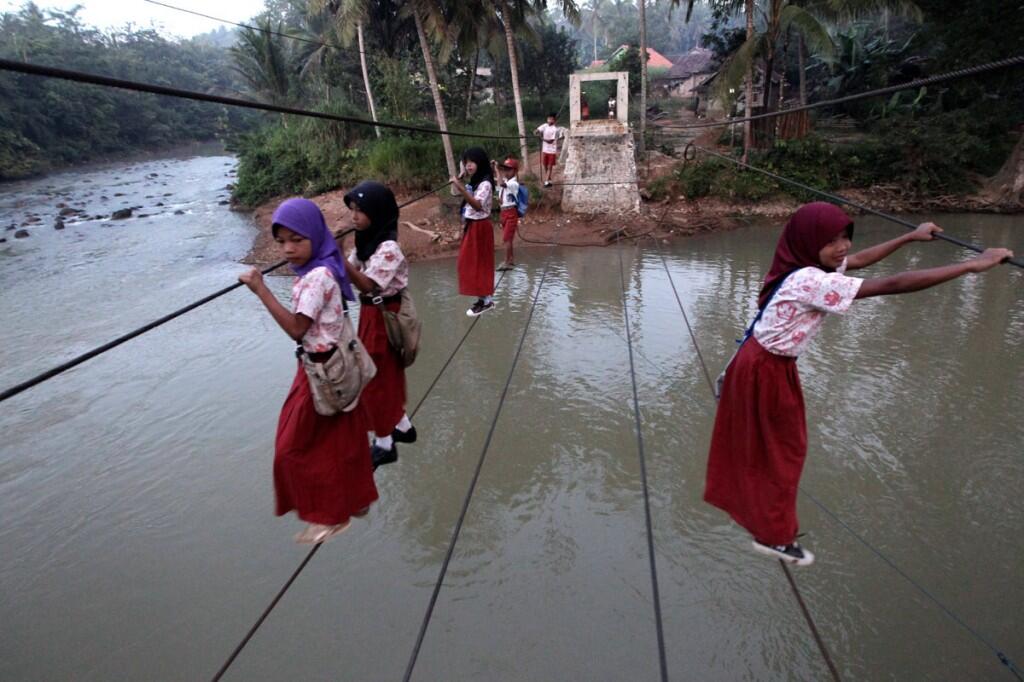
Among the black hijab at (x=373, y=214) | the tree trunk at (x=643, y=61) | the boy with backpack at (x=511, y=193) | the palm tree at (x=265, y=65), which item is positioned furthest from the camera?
the palm tree at (x=265, y=65)

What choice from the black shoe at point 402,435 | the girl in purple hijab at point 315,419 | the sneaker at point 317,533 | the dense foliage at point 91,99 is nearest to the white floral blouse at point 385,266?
the girl in purple hijab at point 315,419

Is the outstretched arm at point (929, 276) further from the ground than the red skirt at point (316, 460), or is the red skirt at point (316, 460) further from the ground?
the outstretched arm at point (929, 276)

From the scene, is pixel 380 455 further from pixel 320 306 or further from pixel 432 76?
pixel 432 76

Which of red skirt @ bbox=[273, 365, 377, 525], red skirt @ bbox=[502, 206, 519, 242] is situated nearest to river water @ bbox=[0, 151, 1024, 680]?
red skirt @ bbox=[502, 206, 519, 242]

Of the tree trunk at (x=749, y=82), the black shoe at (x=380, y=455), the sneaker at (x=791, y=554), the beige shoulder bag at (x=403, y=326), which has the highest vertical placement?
the tree trunk at (x=749, y=82)

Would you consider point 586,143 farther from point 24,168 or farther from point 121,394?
point 24,168

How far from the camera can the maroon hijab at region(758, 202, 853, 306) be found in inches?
76.0

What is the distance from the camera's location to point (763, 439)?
7.37ft

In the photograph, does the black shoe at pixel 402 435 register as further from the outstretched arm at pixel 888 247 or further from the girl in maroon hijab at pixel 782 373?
the outstretched arm at pixel 888 247

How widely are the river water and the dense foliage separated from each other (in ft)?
86.8

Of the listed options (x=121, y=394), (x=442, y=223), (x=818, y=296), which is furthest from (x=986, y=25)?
(x=121, y=394)

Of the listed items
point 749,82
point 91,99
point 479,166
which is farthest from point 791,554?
point 91,99

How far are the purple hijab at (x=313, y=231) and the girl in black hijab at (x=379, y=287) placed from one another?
0.75 ft

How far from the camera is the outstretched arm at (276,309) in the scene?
71.7 inches
